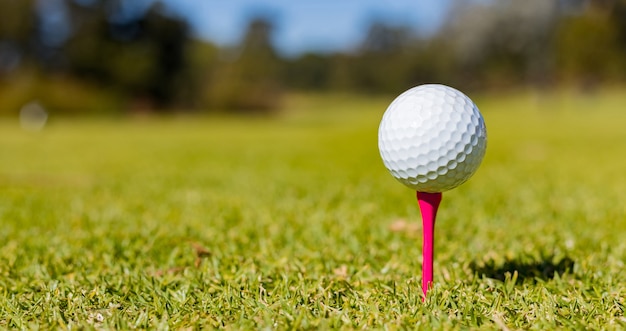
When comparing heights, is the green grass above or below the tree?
above

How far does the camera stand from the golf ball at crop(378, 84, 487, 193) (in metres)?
1.76

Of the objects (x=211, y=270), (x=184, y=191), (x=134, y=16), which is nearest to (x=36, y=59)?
(x=134, y=16)

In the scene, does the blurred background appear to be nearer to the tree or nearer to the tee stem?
the tree

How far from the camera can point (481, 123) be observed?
185 centimetres

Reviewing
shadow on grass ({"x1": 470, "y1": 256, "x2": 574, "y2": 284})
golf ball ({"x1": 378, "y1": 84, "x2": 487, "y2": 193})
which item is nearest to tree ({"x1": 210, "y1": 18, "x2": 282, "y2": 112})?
shadow on grass ({"x1": 470, "y1": 256, "x2": 574, "y2": 284})

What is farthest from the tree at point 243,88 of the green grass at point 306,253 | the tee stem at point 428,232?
the tee stem at point 428,232

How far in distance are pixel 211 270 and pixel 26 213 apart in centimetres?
182

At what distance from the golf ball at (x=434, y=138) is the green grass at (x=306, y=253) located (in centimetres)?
37

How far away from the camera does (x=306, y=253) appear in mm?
2414

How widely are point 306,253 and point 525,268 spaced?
865 millimetres

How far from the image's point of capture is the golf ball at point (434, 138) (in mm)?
1762

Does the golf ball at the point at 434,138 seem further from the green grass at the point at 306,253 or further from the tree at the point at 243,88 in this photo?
the tree at the point at 243,88

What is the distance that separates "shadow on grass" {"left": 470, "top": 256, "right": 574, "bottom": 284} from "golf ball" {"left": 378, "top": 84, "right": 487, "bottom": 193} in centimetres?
46

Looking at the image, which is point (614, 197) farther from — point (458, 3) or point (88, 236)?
point (458, 3)
